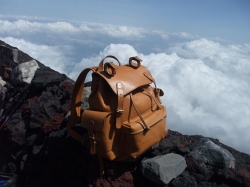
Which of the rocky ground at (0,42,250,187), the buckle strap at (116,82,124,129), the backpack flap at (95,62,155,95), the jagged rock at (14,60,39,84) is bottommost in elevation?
the rocky ground at (0,42,250,187)

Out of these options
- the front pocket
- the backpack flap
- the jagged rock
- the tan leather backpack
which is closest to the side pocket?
the tan leather backpack

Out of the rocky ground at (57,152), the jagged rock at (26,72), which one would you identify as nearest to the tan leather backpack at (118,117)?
the rocky ground at (57,152)

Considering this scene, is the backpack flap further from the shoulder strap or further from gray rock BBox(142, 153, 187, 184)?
gray rock BBox(142, 153, 187, 184)

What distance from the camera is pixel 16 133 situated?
16.9 ft

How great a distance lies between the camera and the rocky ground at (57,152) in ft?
12.6

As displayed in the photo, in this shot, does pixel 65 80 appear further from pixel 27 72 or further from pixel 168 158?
pixel 168 158

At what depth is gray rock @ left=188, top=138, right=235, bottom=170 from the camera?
3891 millimetres

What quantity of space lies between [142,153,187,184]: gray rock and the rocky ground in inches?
4.0

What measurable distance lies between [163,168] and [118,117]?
0.91 meters

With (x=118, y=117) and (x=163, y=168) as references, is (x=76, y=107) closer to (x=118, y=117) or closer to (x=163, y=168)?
(x=118, y=117)

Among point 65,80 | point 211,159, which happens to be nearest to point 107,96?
point 211,159

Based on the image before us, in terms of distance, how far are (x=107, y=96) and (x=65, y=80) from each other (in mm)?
2871

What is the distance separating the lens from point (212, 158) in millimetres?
3947

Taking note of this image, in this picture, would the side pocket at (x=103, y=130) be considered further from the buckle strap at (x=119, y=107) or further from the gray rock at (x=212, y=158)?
the gray rock at (x=212, y=158)
